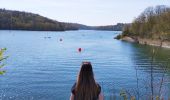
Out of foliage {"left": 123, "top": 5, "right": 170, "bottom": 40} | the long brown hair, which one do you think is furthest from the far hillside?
the long brown hair

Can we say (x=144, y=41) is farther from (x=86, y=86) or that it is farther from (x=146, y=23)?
(x=86, y=86)

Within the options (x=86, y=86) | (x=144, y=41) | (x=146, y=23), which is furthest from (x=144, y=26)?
(x=86, y=86)

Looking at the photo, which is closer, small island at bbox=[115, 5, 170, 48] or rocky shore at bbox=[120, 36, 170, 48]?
rocky shore at bbox=[120, 36, 170, 48]

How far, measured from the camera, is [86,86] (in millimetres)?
5379

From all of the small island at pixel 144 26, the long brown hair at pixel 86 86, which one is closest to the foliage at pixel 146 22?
the small island at pixel 144 26

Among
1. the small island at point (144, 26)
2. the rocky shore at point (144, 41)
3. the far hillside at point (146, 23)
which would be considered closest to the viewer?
the rocky shore at point (144, 41)

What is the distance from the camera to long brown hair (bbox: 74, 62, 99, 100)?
5386 millimetres

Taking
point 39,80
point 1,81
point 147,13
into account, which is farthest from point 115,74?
point 147,13

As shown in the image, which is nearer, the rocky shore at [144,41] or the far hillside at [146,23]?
the rocky shore at [144,41]

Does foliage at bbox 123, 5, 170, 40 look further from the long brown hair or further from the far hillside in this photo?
the long brown hair

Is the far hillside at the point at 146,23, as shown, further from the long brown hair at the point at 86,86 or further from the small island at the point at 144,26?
the long brown hair at the point at 86,86

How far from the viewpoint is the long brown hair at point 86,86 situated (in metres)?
5.39

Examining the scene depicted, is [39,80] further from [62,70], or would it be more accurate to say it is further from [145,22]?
[145,22]

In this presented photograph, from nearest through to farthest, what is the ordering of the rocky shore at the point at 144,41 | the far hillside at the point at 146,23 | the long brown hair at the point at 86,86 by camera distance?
the long brown hair at the point at 86,86
the rocky shore at the point at 144,41
the far hillside at the point at 146,23
